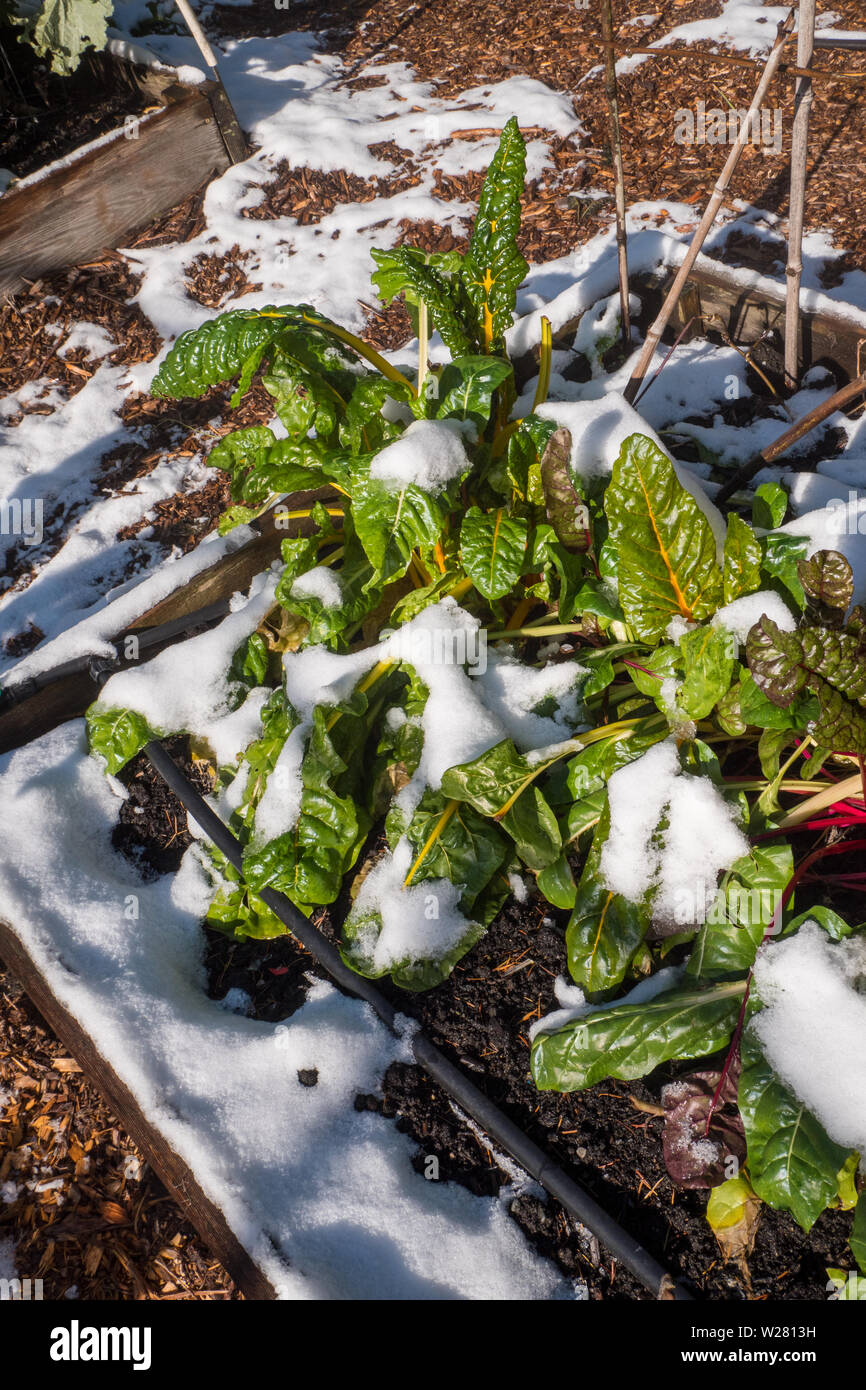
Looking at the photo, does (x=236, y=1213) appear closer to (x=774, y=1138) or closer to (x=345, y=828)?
(x=345, y=828)

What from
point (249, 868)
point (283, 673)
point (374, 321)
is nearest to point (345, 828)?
point (249, 868)

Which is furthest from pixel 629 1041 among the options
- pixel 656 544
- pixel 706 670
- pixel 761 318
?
pixel 761 318

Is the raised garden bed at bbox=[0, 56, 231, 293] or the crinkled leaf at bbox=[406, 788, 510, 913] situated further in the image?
the raised garden bed at bbox=[0, 56, 231, 293]

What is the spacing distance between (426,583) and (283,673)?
1.45ft

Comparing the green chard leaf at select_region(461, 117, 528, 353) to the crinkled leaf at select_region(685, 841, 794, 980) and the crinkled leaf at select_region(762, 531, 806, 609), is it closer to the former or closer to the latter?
the crinkled leaf at select_region(762, 531, 806, 609)

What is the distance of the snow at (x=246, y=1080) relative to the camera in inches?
60.2

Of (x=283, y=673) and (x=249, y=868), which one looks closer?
(x=249, y=868)

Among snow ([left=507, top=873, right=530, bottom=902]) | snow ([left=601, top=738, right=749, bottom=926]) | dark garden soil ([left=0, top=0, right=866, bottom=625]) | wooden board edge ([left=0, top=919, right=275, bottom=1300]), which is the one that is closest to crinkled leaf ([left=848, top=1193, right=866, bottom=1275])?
snow ([left=601, top=738, right=749, bottom=926])

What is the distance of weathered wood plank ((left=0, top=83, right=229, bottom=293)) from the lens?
12.5ft

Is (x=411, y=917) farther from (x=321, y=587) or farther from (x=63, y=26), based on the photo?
(x=63, y=26)

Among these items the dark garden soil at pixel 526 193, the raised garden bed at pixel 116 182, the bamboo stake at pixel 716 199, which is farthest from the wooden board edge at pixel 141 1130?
the raised garden bed at pixel 116 182

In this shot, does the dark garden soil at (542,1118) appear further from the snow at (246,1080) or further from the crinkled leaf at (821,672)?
the crinkled leaf at (821,672)

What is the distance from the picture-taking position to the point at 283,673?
227 centimetres

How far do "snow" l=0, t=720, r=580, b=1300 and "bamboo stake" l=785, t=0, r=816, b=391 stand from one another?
213 centimetres
